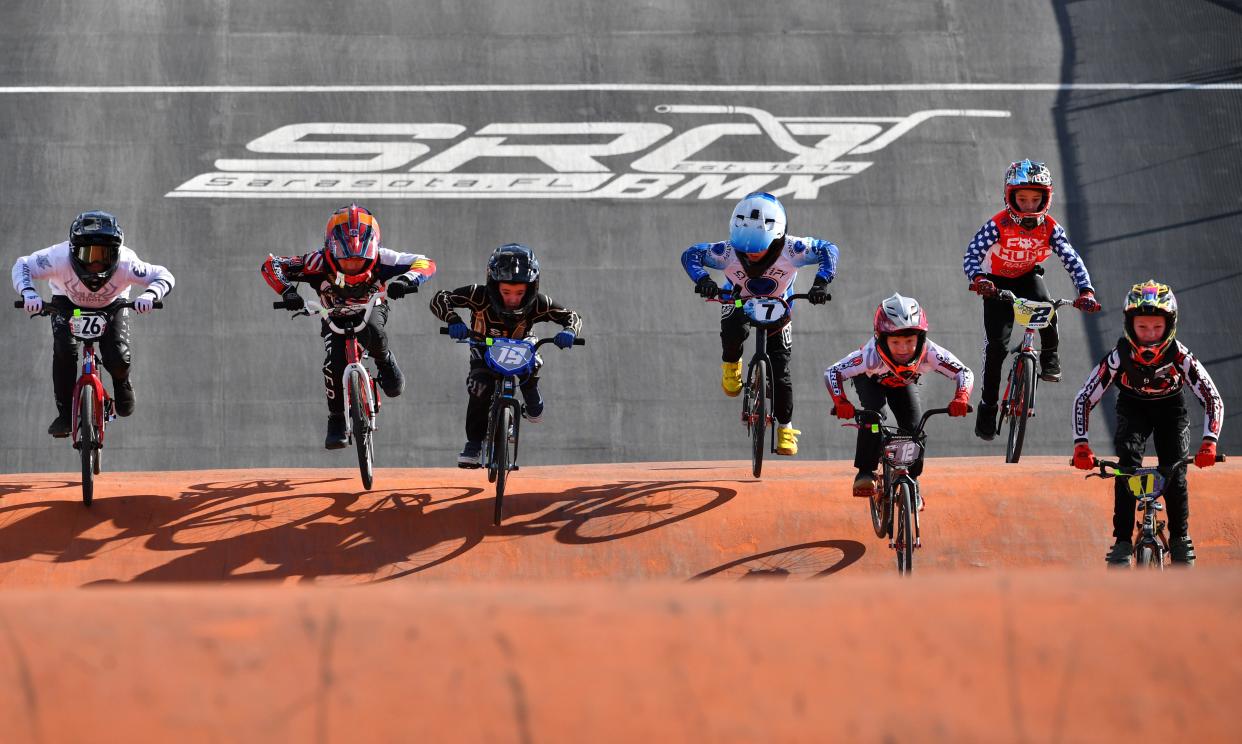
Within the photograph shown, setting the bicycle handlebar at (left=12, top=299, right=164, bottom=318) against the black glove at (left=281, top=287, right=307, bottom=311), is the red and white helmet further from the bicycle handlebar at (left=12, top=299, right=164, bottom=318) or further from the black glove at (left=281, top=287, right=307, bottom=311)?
the bicycle handlebar at (left=12, top=299, right=164, bottom=318)

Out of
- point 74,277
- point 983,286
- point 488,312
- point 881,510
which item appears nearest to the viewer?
point 881,510

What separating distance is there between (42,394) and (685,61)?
344 inches

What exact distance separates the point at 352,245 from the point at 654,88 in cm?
837

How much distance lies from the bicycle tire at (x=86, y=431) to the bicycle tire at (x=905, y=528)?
561 centimetres

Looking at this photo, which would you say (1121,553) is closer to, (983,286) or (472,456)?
(983,286)

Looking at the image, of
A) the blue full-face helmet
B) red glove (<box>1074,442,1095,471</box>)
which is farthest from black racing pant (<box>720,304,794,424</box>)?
red glove (<box>1074,442,1095,471</box>)

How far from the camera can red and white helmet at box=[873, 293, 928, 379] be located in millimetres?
9258

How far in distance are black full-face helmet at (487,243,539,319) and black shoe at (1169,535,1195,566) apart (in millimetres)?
4594

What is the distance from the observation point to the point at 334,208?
16531mm

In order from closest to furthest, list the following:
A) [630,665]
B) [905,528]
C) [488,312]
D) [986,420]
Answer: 1. [630,665]
2. [905,528]
3. [488,312]
4. [986,420]

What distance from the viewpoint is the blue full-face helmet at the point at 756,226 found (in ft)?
34.8

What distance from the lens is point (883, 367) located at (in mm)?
9531

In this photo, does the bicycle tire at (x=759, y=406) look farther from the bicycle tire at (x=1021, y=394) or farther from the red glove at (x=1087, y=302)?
the red glove at (x=1087, y=302)

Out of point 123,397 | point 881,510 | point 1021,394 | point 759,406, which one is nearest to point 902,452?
point 881,510
